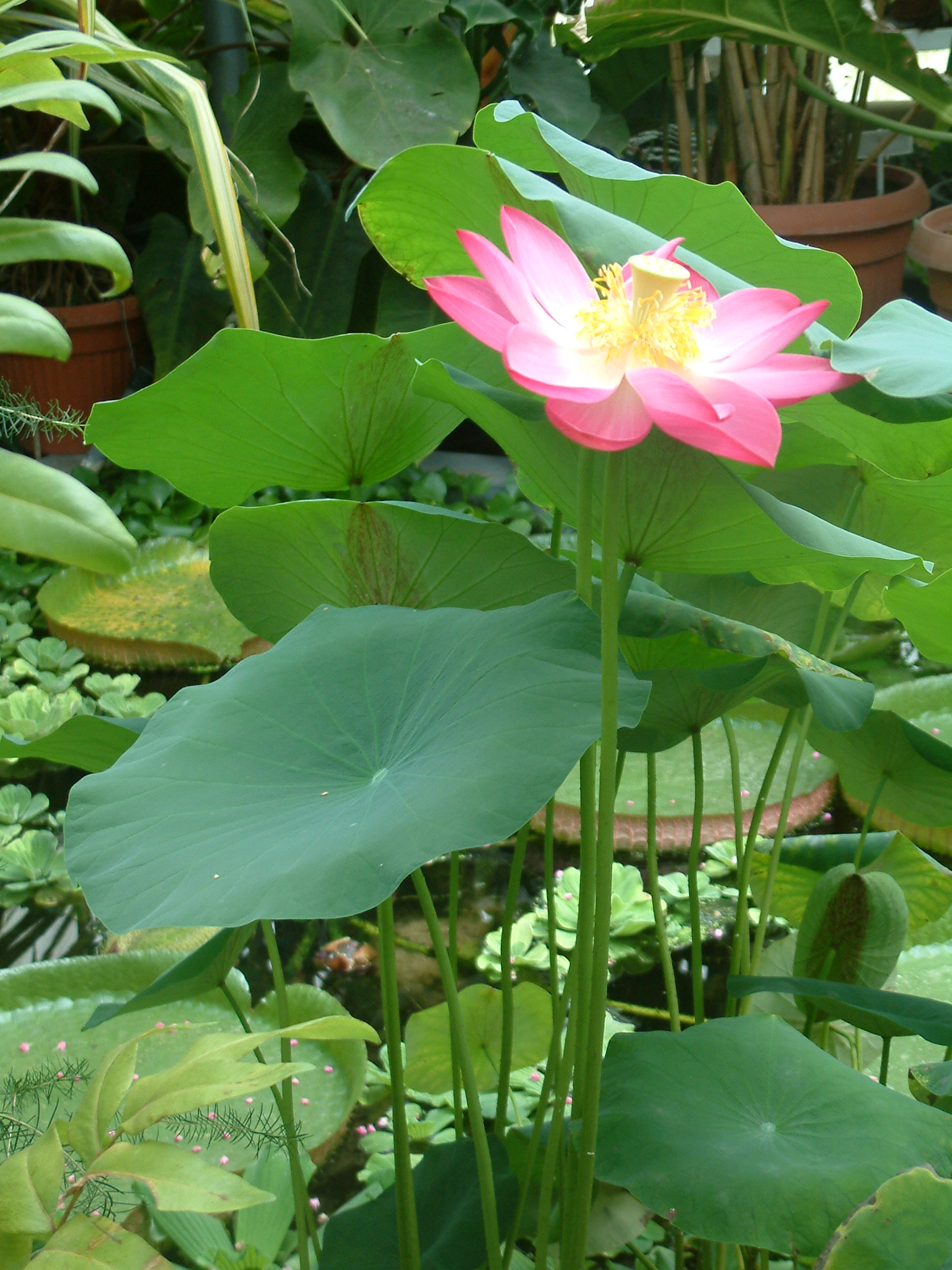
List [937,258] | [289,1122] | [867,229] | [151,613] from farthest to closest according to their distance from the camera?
1. [867,229]
2. [937,258]
3. [151,613]
4. [289,1122]

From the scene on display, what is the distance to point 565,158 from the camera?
45 centimetres

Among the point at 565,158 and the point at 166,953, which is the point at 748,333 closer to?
the point at 565,158

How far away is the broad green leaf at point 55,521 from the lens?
814 millimetres

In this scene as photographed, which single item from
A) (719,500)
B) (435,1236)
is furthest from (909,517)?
(435,1236)

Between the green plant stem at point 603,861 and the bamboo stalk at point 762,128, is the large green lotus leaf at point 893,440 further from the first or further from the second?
the bamboo stalk at point 762,128

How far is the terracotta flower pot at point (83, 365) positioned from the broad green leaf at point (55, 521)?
1496mm

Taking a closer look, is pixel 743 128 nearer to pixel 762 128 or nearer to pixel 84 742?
pixel 762 128

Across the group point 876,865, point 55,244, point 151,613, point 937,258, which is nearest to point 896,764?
point 876,865

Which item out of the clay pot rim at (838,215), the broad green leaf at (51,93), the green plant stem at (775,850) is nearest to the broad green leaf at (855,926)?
the green plant stem at (775,850)

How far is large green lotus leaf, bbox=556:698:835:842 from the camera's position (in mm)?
1317

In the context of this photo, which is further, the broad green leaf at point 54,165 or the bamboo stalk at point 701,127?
the bamboo stalk at point 701,127

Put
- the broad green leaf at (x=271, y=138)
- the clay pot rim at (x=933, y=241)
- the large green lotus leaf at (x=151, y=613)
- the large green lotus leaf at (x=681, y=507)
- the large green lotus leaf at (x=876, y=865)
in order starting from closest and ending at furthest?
the large green lotus leaf at (x=681, y=507)
the large green lotus leaf at (x=876, y=865)
the large green lotus leaf at (x=151, y=613)
the clay pot rim at (x=933, y=241)
the broad green leaf at (x=271, y=138)

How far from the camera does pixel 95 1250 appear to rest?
1.14ft

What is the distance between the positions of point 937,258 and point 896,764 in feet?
5.23
